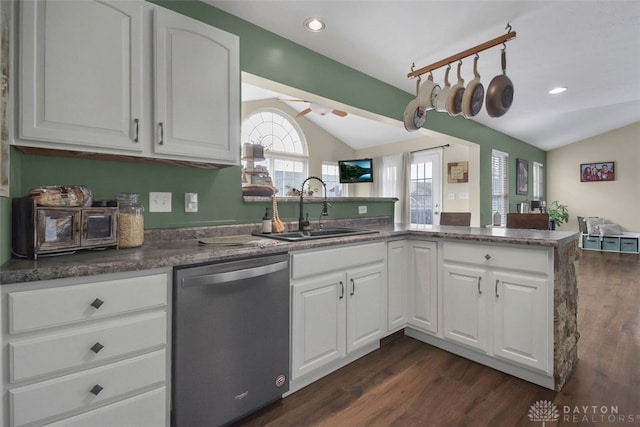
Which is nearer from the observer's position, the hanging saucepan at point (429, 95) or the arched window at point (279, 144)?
the hanging saucepan at point (429, 95)

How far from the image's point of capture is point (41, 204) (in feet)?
3.98

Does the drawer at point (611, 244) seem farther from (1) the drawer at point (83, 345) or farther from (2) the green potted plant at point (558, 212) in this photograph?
(1) the drawer at point (83, 345)

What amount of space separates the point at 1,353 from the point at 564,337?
104 inches

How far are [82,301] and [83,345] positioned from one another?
0.15m

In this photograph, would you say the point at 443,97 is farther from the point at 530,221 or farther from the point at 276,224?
the point at 276,224

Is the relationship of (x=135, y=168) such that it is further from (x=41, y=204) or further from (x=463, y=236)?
(x=463, y=236)

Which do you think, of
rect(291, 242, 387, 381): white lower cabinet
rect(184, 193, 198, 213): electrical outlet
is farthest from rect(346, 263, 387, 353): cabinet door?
rect(184, 193, 198, 213): electrical outlet

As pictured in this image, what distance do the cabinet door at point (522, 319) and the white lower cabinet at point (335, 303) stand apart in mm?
741

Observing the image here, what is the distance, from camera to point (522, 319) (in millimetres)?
1848

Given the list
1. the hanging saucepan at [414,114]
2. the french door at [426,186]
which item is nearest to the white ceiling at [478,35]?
the hanging saucepan at [414,114]

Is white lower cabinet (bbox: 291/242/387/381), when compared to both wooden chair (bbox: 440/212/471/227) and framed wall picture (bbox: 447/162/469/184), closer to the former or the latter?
wooden chair (bbox: 440/212/471/227)

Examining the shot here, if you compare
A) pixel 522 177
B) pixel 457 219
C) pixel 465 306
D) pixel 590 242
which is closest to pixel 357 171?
pixel 457 219

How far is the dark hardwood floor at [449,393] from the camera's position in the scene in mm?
1554

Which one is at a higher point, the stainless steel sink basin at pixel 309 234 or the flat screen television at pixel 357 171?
the flat screen television at pixel 357 171
